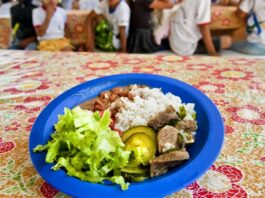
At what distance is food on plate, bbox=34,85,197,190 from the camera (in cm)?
56

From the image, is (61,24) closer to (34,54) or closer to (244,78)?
(34,54)

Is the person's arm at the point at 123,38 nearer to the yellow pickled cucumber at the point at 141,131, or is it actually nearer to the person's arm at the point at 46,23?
the person's arm at the point at 46,23

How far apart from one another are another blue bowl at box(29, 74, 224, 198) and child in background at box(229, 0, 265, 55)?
163 centimetres

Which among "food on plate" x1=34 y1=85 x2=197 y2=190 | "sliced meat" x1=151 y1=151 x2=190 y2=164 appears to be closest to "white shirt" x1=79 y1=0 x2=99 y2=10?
"food on plate" x1=34 y1=85 x2=197 y2=190

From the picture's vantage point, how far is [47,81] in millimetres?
1193

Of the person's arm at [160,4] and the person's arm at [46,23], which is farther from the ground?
the person's arm at [160,4]

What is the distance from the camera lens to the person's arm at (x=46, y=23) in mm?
2387

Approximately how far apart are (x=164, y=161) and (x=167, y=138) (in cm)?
5

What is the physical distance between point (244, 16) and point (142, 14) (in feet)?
2.51

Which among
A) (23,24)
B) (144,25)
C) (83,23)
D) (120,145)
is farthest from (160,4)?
(120,145)

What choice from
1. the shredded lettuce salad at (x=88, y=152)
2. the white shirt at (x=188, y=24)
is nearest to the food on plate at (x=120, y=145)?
the shredded lettuce salad at (x=88, y=152)

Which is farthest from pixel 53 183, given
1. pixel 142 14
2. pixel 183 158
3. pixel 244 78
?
pixel 142 14

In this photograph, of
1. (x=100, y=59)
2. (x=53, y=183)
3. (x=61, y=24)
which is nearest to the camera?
(x=53, y=183)

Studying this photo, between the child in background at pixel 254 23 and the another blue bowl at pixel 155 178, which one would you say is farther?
the child in background at pixel 254 23
